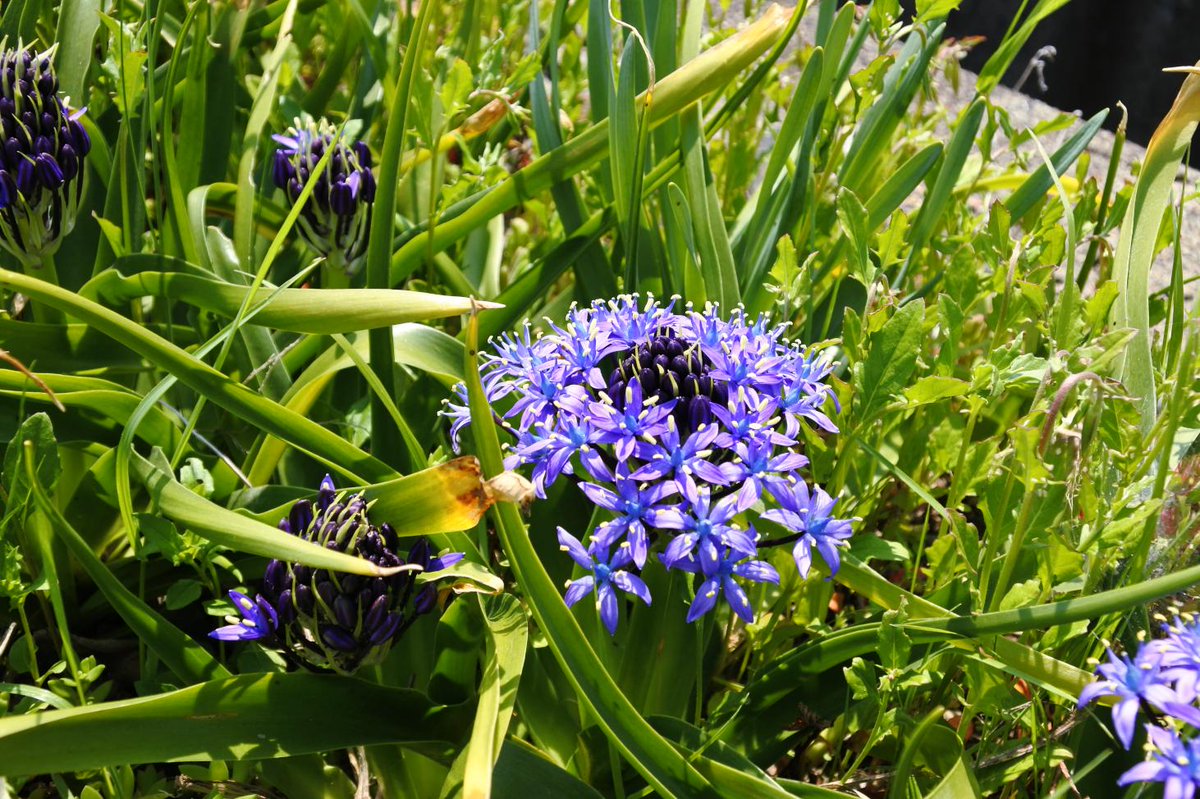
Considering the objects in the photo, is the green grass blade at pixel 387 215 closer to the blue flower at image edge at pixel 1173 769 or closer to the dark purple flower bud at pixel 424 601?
the dark purple flower bud at pixel 424 601

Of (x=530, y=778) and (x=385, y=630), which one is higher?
(x=385, y=630)

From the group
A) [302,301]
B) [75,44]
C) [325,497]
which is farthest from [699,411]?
[75,44]

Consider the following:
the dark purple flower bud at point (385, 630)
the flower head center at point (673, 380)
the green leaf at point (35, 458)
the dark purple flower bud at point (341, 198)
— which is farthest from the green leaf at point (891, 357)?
the green leaf at point (35, 458)

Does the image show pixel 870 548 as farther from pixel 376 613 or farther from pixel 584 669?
pixel 376 613

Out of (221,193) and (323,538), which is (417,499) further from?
(221,193)

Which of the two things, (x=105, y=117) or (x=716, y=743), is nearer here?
(x=716, y=743)

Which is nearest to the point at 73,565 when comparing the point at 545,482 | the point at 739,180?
the point at 545,482
